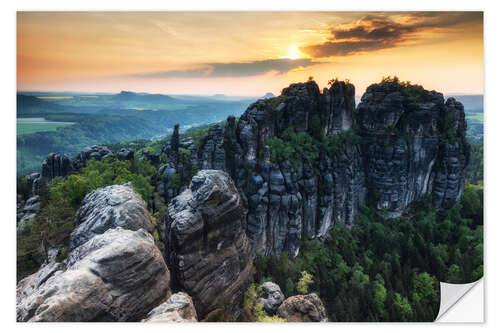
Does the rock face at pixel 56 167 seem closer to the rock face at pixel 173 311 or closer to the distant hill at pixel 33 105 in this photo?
the distant hill at pixel 33 105

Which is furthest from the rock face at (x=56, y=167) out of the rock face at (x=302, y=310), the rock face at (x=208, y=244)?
the rock face at (x=302, y=310)

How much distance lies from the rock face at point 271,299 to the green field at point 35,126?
767 cm

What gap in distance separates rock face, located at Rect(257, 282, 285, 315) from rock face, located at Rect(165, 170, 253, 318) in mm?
837

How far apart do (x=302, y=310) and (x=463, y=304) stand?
166 inches

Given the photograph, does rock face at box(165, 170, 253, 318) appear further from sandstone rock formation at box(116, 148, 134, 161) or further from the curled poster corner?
sandstone rock formation at box(116, 148, 134, 161)

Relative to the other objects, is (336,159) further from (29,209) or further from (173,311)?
(29,209)

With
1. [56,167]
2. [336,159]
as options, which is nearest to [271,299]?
[56,167]

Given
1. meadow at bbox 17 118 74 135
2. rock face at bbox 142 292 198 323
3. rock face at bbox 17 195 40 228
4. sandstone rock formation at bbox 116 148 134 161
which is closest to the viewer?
rock face at bbox 142 292 198 323

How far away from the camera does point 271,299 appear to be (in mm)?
7680

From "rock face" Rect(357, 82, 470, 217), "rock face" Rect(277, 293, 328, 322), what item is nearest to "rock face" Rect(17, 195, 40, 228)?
"rock face" Rect(277, 293, 328, 322)

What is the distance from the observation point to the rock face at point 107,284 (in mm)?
3967

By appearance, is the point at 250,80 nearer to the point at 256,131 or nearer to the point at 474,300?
the point at 256,131

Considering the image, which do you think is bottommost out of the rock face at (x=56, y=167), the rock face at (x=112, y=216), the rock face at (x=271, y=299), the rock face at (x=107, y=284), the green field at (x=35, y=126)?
the rock face at (x=271, y=299)

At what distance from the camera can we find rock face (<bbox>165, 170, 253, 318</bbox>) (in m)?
6.01
